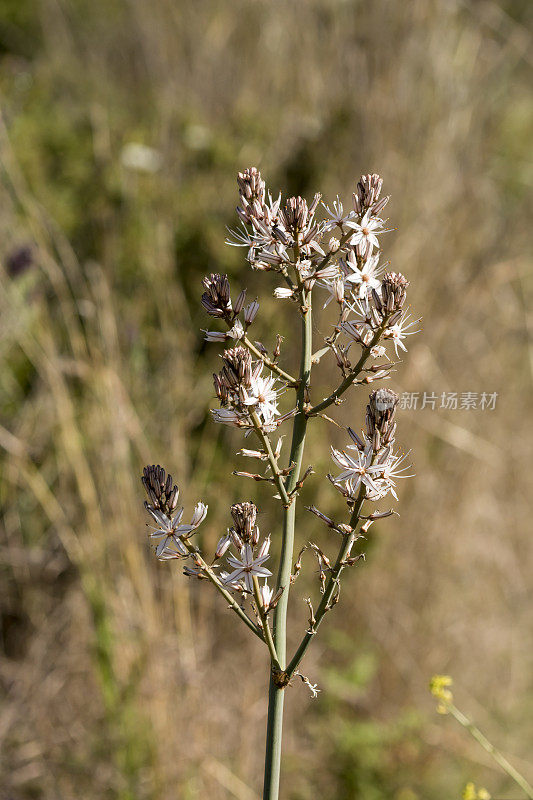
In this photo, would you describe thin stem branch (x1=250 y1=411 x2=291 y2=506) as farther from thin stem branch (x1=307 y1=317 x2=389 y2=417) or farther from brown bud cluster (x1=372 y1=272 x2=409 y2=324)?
brown bud cluster (x1=372 y1=272 x2=409 y2=324)

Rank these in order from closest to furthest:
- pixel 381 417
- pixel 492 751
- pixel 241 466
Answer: pixel 381 417 < pixel 492 751 < pixel 241 466

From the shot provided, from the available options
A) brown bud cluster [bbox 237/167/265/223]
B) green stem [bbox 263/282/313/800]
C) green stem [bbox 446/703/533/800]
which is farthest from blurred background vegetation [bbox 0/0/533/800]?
brown bud cluster [bbox 237/167/265/223]

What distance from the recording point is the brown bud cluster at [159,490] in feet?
3.21

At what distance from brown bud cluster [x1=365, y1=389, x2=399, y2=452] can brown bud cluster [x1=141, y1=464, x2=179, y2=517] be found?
0.89 feet

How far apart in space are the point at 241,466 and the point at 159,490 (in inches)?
78.5

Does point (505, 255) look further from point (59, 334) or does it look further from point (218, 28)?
point (218, 28)

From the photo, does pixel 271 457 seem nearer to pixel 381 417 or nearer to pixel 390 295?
pixel 381 417

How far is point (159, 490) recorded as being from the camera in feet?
3.22

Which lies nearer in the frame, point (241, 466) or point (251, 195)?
point (251, 195)

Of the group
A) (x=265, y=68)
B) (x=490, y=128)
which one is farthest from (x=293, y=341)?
(x=265, y=68)

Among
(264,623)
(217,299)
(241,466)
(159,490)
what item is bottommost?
(264,623)

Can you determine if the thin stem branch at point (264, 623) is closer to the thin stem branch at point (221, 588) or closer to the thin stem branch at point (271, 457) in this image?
the thin stem branch at point (221, 588)

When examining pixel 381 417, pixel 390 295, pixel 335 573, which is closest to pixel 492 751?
pixel 335 573

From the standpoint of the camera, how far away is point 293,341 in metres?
3.06
